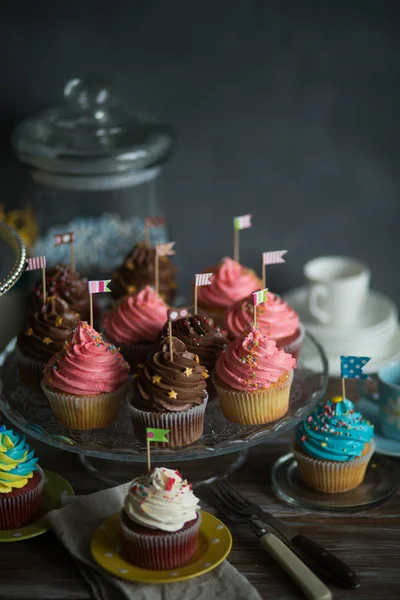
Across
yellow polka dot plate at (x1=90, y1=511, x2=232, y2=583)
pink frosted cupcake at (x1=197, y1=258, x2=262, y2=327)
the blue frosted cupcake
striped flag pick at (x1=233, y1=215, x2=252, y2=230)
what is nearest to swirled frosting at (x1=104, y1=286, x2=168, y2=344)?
pink frosted cupcake at (x1=197, y1=258, x2=262, y2=327)

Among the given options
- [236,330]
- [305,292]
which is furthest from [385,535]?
[305,292]

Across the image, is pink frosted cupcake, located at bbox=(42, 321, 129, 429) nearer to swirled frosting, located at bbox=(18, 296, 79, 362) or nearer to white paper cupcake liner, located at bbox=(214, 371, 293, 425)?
swirled frosting, located at bbox=(18, 296, 79, 362)

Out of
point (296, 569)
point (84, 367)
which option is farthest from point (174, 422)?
point (296, 569)

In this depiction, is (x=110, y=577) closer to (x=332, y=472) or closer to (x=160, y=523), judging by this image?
(x=160, y=523)

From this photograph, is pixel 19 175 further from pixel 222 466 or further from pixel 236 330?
pixel 222 466

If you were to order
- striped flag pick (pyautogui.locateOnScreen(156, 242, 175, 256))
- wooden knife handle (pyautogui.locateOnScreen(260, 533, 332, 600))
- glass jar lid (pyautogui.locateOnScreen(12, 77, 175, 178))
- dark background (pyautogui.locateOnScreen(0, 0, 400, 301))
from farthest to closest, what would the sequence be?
dark background (pyautogui.locateOnScreen(0, 0, 400, 301)) < glass jar lid (pyautogui.locateOnScreen(12, 77, 175, 178)) < striped flag pick (pyautogui.locateOnScreen(156, 242, 175, 256)) < wooden knife handle (pyautogui.locateOnScreen(260, 533, 332, 600))
